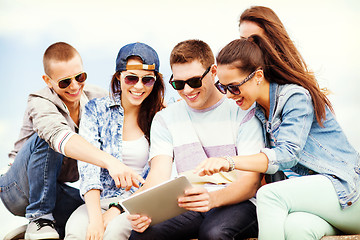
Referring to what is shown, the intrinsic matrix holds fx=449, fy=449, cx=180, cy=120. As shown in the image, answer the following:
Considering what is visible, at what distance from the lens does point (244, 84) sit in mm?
3264

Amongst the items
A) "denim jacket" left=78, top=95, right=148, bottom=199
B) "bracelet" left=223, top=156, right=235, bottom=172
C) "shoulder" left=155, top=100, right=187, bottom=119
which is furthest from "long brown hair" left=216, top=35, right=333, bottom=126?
"denim jacket" left=78, top=95, right=148, bottom=199

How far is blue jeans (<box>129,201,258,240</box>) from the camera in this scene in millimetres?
3080

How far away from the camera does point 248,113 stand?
354cm

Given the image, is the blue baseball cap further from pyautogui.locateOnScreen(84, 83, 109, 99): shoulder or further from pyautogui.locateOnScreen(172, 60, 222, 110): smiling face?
pyautogui.locateOnScreen(84, 83, 109, 99): shoulder

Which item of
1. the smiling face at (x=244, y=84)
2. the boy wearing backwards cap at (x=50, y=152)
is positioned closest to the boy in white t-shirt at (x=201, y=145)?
the smiling face at (x=244, y=84)

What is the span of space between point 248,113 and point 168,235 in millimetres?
1123

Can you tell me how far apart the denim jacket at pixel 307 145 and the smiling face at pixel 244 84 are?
0.31ft

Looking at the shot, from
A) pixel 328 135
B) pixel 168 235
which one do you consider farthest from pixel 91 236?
pixel 328 135

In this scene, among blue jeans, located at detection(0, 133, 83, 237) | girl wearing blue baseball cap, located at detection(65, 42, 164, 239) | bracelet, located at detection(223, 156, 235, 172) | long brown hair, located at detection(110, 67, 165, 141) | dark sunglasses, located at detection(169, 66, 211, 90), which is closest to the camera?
bracelet, located at detection(223, 156, 235, 172)

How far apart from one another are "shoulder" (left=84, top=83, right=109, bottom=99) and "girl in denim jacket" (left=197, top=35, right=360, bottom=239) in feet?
5.57

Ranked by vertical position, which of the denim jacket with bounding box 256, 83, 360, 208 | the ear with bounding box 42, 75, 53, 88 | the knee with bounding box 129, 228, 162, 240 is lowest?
the knee with bounding box 129, 228, 162, 240

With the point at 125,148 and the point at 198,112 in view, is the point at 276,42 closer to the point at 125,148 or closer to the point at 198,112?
the point at 198,112

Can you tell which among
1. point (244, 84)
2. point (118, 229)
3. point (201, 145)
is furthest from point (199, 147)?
point (118, 229)

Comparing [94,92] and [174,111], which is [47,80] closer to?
[94,92]
